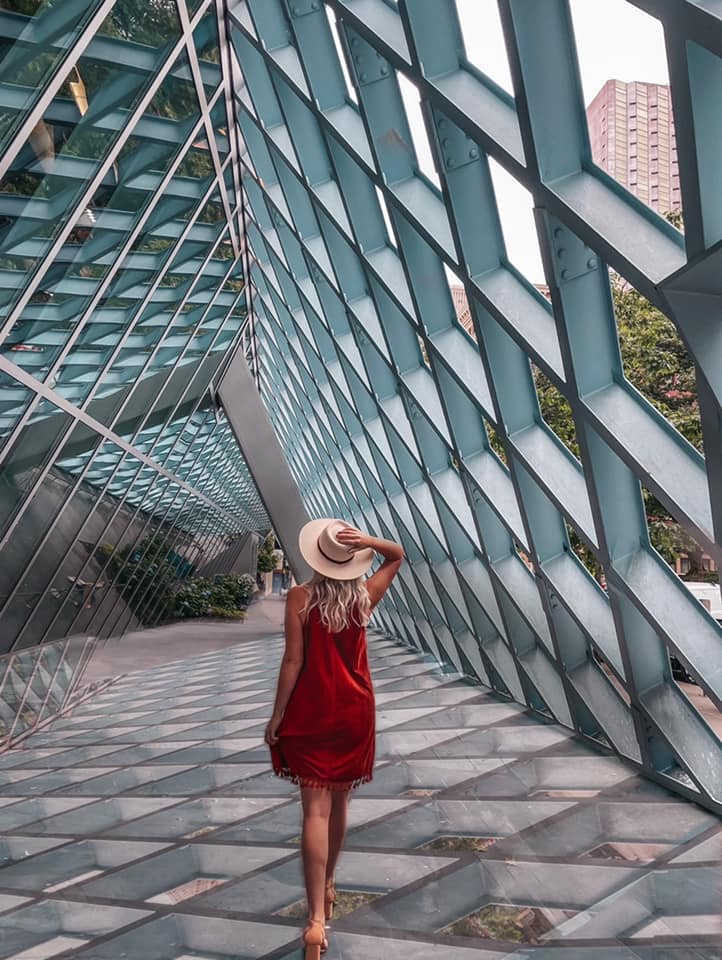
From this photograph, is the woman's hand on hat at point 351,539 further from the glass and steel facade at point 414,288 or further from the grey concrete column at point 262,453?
the grey concrete column at point 262,453

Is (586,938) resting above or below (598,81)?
below

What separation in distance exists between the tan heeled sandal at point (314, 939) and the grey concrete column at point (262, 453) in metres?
16.9

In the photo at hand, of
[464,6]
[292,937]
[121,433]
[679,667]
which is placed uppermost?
[464,6]

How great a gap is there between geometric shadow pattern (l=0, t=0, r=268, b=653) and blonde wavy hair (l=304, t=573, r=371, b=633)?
210 inches

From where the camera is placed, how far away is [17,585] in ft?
58.2

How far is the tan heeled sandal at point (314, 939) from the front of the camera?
5262mm

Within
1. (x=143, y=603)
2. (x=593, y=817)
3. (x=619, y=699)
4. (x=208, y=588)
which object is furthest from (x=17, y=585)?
(x=208, y=588)

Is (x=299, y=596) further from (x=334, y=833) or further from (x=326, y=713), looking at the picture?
(x=334, y=833)

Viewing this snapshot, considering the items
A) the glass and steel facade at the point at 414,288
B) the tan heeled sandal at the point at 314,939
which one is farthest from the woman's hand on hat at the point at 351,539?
the glass and steel facade at the point at 414,288

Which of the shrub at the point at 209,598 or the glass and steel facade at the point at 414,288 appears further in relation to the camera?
the shrub at the point at 209,598

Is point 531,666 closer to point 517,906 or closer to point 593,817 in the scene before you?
point 593,817

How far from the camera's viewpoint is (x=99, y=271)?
13531 mm

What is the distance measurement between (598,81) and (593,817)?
5818 mm

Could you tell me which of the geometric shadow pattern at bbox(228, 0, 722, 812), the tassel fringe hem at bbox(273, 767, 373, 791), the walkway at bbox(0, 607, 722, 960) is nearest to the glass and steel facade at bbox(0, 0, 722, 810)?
the geometric shadow pattern at bbox(228, 0, 722, 812)
